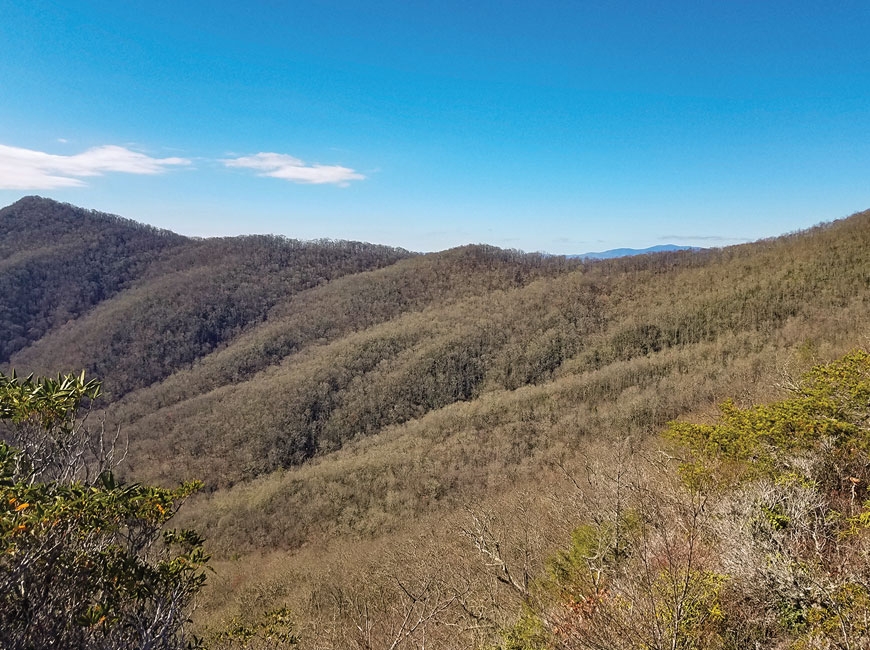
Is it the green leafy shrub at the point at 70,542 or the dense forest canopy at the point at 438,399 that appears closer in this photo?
the green leafy shrub at the point at 70,542

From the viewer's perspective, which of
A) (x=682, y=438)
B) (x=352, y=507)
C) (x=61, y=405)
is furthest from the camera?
(x=352, y=507)

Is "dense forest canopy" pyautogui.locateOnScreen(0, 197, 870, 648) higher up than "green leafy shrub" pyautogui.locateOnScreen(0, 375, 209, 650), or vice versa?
"green leafy shrub" pyautogui.locateOnScreen(0, 375, 209, 650)

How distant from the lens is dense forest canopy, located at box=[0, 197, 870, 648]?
26266mm

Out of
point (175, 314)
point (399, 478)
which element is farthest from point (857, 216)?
point (175, 314)

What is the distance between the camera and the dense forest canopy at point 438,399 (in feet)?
86.2

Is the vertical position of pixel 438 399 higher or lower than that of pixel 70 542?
lower

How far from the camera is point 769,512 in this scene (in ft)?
33.9

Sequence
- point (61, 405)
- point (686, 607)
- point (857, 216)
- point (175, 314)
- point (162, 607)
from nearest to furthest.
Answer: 1. point (61, 405)
2. point (162, 607)
3. point (686, 607)
4. point (857, 216)
5. point (175, 314)

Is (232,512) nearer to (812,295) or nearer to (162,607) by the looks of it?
(162,607)

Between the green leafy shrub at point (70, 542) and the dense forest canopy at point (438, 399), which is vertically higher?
the green leafy shrub at point (70, 542)

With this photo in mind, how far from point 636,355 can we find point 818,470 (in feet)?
352

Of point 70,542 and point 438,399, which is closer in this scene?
point 70,542

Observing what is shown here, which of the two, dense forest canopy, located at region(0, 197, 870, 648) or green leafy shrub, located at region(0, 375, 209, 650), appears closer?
green leafy shrub, located at region(0, 375, 209, 650)

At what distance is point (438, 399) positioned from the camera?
117 m
